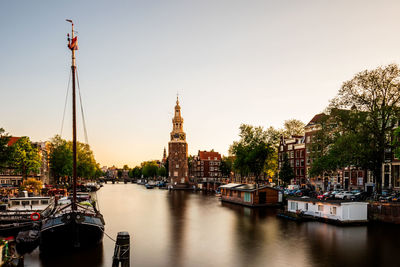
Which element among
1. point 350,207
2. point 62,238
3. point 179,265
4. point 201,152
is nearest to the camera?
point 179,265

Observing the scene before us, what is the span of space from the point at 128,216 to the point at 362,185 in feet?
162

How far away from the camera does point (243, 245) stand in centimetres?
3183

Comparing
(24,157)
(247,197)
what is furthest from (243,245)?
(24,157)

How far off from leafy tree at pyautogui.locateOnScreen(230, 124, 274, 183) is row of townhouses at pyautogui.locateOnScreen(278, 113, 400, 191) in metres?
9.47

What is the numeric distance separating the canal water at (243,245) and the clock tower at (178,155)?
9624 cm

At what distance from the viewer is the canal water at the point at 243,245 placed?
25984 millimetres

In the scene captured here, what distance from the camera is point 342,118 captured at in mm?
53375

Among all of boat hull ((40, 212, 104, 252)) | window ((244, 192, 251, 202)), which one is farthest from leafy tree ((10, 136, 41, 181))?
boat hull ((40, 212, 104, 252))

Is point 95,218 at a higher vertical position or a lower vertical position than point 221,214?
higher

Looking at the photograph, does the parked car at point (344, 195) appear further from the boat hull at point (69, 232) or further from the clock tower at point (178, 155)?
the clock tower at point (178, 155)

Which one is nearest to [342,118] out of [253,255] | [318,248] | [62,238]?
[318,248]

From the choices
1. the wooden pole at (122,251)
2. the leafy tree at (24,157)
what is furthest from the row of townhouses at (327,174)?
the leafy tree at (24,157)

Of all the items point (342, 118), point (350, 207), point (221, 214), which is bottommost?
point (221, 214)

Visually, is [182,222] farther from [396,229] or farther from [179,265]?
[396,229]
